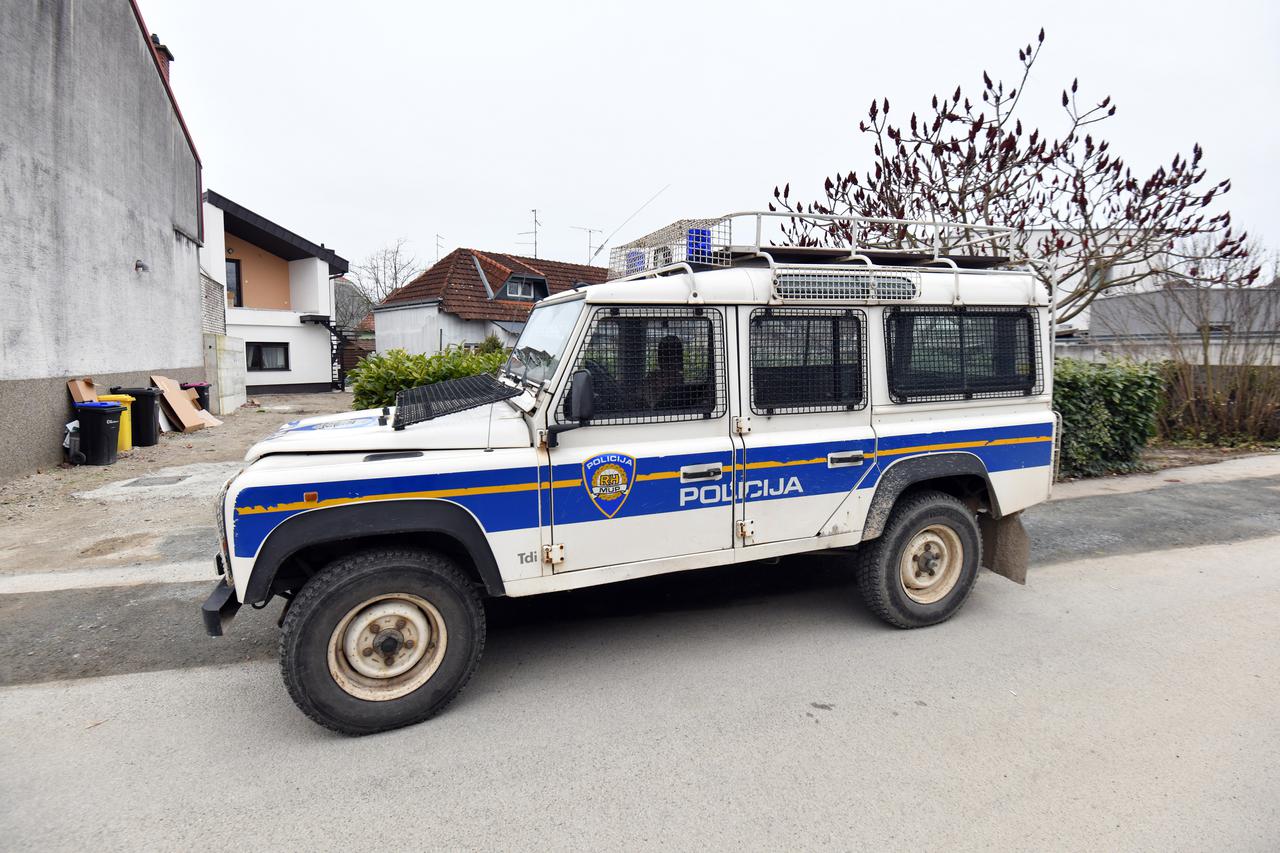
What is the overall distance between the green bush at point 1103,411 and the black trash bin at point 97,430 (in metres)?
12.6

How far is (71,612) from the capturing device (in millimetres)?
4754

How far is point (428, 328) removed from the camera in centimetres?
2634

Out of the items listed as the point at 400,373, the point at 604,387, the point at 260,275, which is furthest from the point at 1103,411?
the point at 260,275

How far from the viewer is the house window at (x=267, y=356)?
2656 centimetres

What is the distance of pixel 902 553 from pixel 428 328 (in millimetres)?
24283

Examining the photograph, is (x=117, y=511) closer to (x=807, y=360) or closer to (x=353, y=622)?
(x=353, y=622)

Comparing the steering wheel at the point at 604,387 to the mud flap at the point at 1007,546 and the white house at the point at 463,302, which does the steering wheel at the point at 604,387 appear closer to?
the mud flap at the point at 1007,546

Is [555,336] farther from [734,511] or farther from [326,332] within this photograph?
[326,332]

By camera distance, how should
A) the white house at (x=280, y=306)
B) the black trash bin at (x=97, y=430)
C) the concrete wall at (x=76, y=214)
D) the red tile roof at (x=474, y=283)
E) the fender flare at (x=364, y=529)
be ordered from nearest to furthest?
the fender flare at (x=364, y=529)
the concrete wall at (x=76, y=214)
the black trash bin at (x=97, y=430)
the white house at (x=280, y=306)
the red tile roof at (x=474, y=283)

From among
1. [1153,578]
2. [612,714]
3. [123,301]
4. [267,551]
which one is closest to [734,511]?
[612,714]

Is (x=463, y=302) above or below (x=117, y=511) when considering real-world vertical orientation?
above

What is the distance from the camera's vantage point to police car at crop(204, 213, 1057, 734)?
3291 mm

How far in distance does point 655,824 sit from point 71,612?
14.3 feet

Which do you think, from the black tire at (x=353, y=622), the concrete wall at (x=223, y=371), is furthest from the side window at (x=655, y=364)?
the concrete wall at (x=223, y=371)
